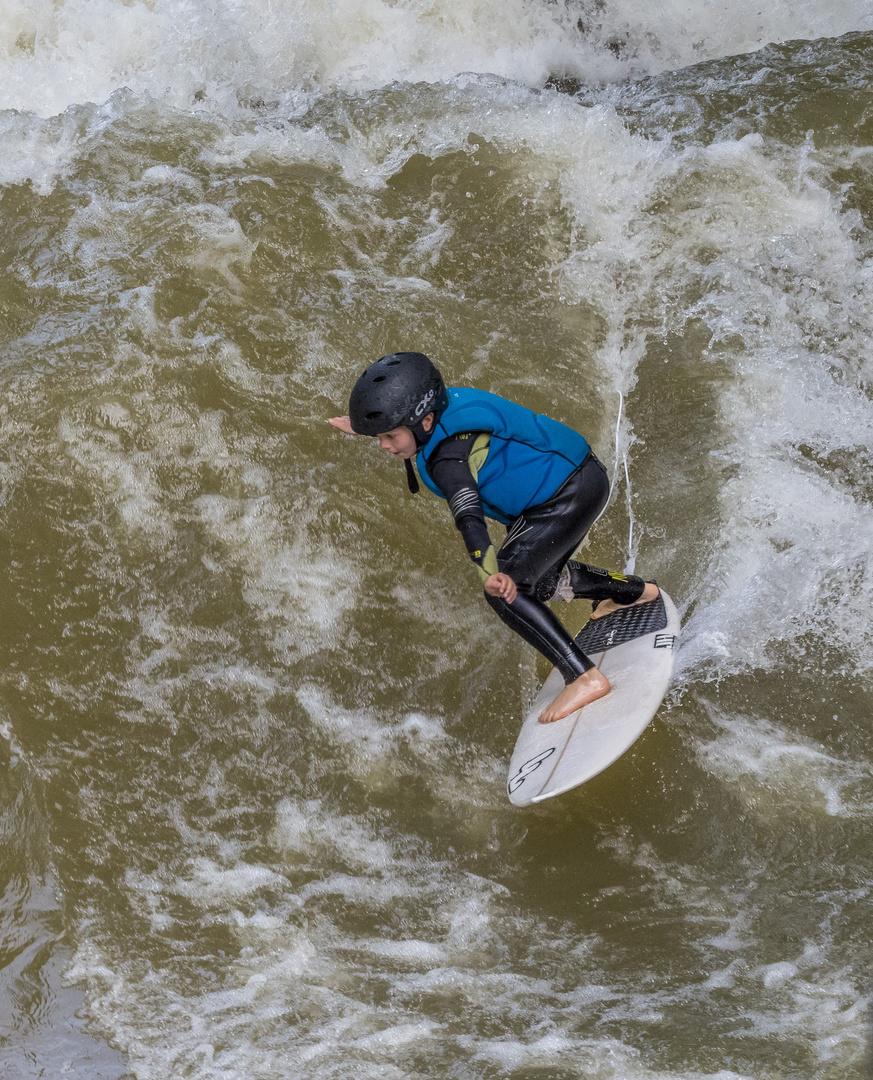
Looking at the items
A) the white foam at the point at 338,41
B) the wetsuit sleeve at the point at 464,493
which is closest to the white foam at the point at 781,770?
the wetsuit sleeve at the point at 464,493

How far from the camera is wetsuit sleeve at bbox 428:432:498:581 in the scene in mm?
2996

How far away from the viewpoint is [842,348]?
15.8 ft

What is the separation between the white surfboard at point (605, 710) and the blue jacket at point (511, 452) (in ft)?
2.38

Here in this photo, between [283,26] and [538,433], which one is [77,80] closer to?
[283,26]

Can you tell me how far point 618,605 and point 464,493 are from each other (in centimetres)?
112

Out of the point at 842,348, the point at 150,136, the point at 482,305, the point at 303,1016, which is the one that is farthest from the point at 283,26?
the point at 303,1016

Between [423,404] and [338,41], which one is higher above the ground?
[338,41]

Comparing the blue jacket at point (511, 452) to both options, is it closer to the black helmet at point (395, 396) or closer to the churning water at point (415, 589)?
the black helmet at point (395, 396)

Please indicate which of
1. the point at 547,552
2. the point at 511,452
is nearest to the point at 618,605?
the point at 547,552

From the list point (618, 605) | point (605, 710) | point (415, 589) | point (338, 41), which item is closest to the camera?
point (605, 710)

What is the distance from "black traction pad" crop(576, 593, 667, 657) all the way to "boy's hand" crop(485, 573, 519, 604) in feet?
2.70

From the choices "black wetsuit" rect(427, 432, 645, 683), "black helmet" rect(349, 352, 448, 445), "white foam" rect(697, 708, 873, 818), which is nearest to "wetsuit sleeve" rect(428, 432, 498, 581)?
"black wetsuit" rect(427, 432, 645, 683)

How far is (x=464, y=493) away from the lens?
3027 mm

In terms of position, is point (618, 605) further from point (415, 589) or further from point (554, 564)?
point (415, 589)
